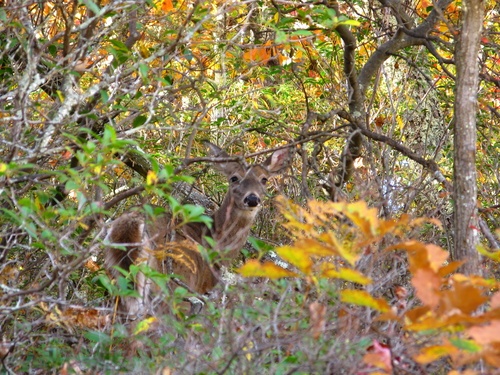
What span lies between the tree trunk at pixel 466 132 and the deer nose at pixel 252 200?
3.16 m

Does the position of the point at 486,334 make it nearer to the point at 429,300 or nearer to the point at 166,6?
the point at 429,300

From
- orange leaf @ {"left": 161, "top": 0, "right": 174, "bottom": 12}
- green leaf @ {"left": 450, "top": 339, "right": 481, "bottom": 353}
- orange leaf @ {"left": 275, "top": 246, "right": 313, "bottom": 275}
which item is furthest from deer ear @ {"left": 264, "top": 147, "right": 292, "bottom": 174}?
green leaf @ {"left": 450, "top": 339, "right": 481, "bottom": 353}

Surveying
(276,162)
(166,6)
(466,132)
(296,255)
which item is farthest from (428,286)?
(276,162)

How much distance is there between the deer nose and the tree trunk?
316 centimetres

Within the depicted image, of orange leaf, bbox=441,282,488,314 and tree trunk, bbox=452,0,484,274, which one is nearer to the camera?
orange leaf, bbox=441,282,488,314

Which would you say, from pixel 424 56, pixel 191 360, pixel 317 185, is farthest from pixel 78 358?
pixel 424 56

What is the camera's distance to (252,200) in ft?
25.2

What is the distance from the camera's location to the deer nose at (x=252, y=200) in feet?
25.1

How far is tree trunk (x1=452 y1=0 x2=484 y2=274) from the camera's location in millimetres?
4488

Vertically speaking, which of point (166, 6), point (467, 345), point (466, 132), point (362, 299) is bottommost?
point (166, 6)

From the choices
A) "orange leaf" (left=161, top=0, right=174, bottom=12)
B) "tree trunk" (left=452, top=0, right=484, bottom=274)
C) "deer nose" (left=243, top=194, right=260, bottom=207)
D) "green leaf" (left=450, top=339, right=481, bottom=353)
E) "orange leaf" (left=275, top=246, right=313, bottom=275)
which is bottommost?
"deer nose" (left=243, top=194, right=260, bottom=207)

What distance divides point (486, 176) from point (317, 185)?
1.65 metres

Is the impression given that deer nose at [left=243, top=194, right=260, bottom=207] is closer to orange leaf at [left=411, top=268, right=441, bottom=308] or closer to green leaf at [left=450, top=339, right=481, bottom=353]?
orange leaf at [left=411, top=268, right=441, bottom=308]

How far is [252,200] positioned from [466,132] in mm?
3277
